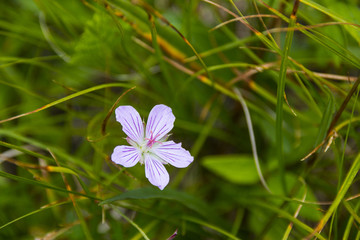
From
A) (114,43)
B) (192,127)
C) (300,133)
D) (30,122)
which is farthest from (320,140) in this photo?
(30,122)

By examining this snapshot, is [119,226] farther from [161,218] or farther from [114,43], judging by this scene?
[114,43]

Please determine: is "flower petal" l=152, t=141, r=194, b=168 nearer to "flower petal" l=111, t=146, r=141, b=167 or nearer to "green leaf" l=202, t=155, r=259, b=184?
"flower petal" l=111, t=146, r=141, b=167

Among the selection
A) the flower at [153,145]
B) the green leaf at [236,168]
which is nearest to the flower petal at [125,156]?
the flower at [153,145]

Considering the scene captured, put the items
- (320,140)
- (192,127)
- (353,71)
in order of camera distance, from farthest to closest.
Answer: (353,71), (192,127), (320,140)

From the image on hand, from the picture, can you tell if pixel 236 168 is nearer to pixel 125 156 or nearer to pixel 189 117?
pixel 189 117

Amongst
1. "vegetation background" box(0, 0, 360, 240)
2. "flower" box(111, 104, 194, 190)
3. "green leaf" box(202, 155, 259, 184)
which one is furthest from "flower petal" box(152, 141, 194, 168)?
"green leaf" box(202, 155, 259, 184)

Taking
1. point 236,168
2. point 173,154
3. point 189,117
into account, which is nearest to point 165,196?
point 173,154

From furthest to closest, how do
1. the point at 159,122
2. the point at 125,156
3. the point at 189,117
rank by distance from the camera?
the point at 189,117 < the point at 159,122 < the point at 125,156
